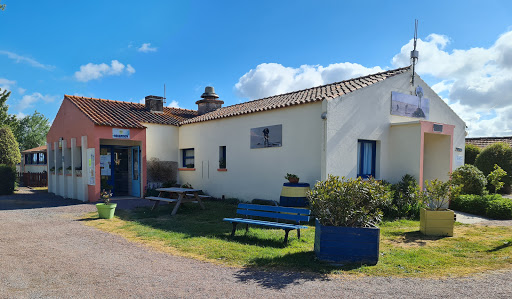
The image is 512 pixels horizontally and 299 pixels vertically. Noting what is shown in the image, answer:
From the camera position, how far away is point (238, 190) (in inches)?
528

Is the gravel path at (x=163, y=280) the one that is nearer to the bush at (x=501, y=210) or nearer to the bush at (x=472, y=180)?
the bush at (x=501, y=210)

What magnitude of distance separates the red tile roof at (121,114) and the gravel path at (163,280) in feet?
27.5

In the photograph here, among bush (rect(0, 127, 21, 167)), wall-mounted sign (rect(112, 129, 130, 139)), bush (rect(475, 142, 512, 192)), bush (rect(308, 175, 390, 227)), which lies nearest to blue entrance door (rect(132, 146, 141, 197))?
wall-mounted sign (rect(112, 129, 130, 139))

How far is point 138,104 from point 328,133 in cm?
1204

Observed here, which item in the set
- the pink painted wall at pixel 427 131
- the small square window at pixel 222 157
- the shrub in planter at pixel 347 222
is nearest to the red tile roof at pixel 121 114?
the small square window at pixel 222 157

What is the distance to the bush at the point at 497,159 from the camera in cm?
1653

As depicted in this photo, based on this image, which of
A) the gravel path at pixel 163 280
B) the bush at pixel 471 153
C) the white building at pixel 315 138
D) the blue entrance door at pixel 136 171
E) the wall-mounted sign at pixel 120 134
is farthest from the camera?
the bush at pixel 471 153

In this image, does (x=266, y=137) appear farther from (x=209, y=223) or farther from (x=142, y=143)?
(x=142, y=143)

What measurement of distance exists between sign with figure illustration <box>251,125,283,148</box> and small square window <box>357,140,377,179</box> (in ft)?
8.87

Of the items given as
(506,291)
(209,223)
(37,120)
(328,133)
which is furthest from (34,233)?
(37,120)

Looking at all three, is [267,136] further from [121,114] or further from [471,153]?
[471,153]

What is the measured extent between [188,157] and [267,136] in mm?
5834

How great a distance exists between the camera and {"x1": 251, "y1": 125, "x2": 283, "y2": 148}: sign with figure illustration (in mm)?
11727

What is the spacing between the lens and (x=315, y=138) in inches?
411
